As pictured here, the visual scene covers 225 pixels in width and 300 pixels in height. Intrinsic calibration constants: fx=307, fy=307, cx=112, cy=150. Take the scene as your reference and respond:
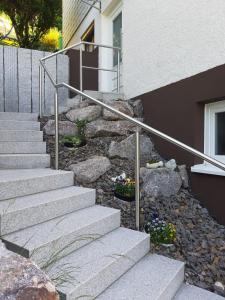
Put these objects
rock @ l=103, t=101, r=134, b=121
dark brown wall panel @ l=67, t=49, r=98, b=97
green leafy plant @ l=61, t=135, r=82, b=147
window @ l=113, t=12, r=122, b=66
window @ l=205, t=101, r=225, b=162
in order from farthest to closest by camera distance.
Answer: dark brown wall panel @ l=67, t=49, r=98, b=97 → window @ l=113, t=12, r=122, b=66 → rock @ l=103, t=101, r=134, b=121 → green leafy plant @ l=61, t=135, r=82, b=147 → window @ l=205, t=101, r=225, b=162

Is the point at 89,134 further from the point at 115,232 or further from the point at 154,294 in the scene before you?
the point at 154,294

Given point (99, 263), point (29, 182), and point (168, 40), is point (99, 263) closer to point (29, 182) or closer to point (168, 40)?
point (29, 182)

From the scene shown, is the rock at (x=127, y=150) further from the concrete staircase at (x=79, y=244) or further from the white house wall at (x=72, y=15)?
the white house wall at (x=72, y=15)

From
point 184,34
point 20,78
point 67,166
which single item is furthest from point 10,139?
point 20,78

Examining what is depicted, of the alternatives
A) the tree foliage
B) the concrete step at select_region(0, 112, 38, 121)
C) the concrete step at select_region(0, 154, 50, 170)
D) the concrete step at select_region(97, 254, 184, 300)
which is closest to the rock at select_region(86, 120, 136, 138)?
the concrete step at select_region(0, 154, 50, 170)

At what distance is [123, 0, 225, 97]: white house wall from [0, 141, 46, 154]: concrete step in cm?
171

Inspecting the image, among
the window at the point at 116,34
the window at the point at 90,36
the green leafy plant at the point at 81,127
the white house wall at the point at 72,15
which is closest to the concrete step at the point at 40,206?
the green leafy plant at the point at 81,127

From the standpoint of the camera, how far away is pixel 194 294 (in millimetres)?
2209

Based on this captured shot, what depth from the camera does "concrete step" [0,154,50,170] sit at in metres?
3.24

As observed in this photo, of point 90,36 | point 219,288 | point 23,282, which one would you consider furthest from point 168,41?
point 90,36

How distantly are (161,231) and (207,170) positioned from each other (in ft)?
2.56

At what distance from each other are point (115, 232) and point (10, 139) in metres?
1.92

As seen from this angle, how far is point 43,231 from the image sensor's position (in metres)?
2.21

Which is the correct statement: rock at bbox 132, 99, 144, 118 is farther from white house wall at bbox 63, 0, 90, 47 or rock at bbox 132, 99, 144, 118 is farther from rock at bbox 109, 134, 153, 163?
white house wall at bbox 63, 0, 90, 47
